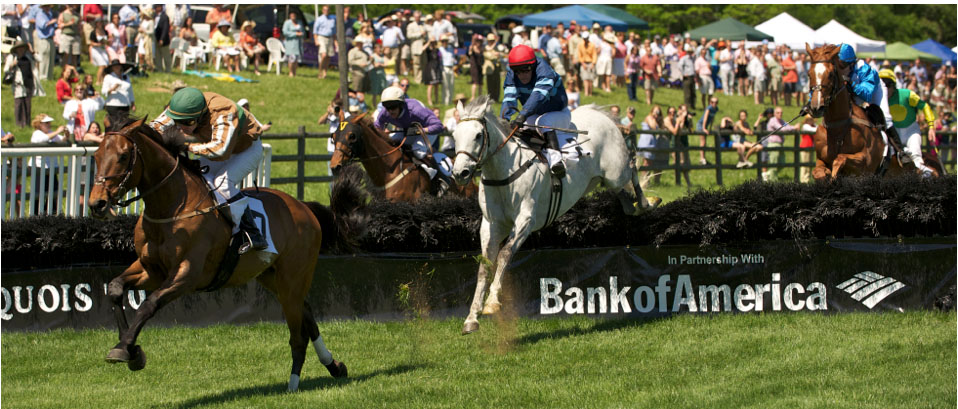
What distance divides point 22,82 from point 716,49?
23420mm

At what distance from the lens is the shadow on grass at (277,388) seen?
8.08 metres

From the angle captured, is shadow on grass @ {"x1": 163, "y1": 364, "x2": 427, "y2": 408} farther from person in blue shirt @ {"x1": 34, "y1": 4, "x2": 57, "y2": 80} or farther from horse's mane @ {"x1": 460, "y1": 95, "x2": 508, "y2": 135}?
person in blue shirt @ {"x1": 34, "y1": 4, "x2": 57, "y2": 80}

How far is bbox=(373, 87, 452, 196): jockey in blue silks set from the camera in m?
13.0

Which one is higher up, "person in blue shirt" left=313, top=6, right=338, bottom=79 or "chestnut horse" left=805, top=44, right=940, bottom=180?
"person in blue shirt" left=313, top=6, right=338, bottom=79

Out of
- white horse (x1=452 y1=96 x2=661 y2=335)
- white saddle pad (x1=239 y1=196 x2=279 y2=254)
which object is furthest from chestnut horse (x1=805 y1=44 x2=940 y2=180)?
white saddle pad (x1=239 y1=196 x2=279 y2=254)

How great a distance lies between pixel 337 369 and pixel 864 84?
7.18 meters

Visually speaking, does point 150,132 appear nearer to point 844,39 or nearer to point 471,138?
point 471,138

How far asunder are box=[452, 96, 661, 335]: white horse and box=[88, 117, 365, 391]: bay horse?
4.92 feet

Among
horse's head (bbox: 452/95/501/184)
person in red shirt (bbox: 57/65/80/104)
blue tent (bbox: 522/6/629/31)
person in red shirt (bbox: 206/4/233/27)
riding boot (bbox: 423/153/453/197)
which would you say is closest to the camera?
horse's head (bbox: 452/95/501/184)

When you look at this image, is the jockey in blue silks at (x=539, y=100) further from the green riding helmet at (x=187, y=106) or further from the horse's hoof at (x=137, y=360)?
the horse's hoof at (x=137, y=360)

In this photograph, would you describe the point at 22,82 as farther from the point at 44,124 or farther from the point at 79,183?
the point at 79,183

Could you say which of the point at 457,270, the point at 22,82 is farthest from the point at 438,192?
the point at 22,82

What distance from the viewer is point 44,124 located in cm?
1669

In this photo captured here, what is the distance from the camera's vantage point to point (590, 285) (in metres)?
10.9
